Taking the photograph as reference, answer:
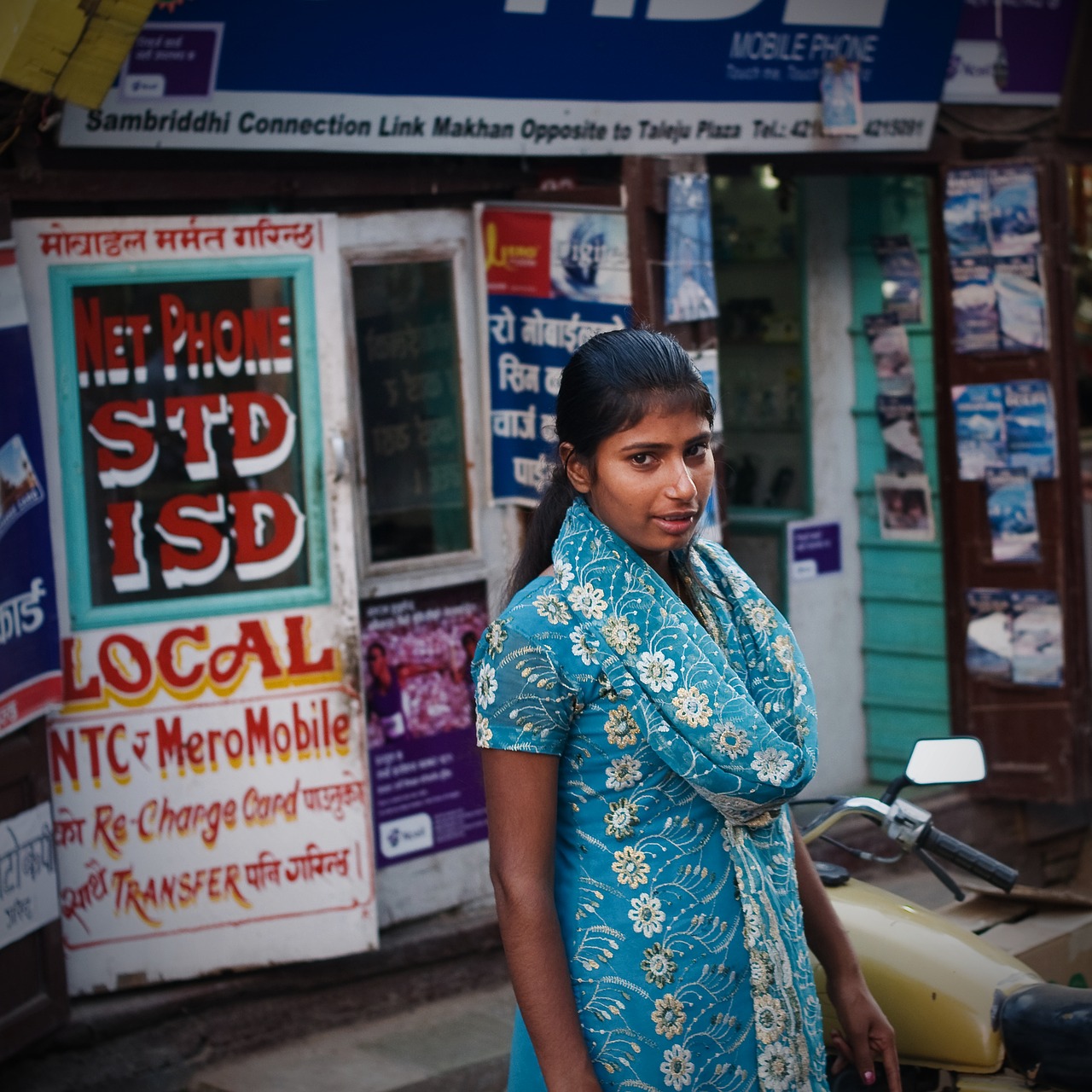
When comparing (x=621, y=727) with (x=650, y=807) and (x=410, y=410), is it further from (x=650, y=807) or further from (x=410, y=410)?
(x=410, y=410)

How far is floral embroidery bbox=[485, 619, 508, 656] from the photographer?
2.05 meters

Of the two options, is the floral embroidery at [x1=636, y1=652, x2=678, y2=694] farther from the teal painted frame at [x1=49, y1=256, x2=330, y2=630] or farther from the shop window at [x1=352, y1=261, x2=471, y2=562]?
the shop window at [x1=352, y1=261, x2=471, y2=562]

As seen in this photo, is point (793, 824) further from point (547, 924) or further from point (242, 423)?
point (242, 423)

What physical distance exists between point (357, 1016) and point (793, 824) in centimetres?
268

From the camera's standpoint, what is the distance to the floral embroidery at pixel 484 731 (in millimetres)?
2037

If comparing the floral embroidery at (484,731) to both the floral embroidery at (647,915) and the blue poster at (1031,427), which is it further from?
the blue poster at (1031,427)

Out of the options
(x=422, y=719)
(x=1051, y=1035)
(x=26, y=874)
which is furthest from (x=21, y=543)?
(x=1051, y=1035)

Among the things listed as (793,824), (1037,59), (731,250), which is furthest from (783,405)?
(793,824)

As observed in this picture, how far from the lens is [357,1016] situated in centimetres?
476

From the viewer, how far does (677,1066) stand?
210 centimetres

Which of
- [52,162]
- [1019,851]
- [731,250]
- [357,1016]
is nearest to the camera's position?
[52,162]

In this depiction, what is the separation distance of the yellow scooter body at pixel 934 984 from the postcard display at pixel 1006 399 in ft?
11.1

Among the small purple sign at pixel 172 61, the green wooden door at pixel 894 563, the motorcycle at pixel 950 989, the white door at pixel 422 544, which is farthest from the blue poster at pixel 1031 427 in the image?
the motorcycle at pixel 950 989

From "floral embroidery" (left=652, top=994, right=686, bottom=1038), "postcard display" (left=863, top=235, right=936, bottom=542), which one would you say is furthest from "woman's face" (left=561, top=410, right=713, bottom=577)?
"postcard display" (left=863, top=235, right=936, bottom=542)
